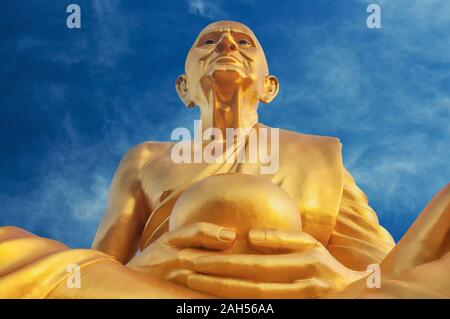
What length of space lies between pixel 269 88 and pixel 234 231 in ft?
9.43

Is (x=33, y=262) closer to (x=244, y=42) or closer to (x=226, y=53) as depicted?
(x=226, y=53)

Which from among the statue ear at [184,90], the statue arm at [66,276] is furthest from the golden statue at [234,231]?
the statue ear at [184,90]

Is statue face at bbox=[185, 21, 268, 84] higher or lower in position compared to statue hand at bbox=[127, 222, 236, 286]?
higher

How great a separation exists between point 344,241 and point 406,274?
2.13 m

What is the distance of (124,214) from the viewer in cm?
682

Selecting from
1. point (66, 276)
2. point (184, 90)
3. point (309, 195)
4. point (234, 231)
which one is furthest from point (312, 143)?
point (66, 276)

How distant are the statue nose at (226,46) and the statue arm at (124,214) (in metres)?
1.23

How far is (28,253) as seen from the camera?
4441mm

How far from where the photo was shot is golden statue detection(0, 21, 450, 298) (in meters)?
4.27

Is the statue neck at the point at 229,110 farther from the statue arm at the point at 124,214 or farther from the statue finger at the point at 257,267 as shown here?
the statue finger at the point at 257,267

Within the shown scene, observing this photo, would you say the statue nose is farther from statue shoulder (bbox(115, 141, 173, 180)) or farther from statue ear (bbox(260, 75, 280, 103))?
statue shoulder (bbox(115, 141, 173, 180))

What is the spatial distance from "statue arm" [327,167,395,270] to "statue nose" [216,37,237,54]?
1594mm

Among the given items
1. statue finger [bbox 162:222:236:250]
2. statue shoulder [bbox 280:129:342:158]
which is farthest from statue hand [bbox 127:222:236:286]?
statue shoulder [bbox 280:129:342:158]
